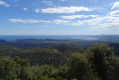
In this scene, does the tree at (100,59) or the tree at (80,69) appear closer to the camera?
the tree at (80,69)

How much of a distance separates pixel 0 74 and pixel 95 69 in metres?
12.5

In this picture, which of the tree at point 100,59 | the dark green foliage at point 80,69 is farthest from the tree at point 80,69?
the tree at point 100,59

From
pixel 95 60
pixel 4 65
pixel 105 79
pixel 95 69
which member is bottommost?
pixel 105 79

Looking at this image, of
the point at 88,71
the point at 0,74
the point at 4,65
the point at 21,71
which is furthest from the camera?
the point at 88,71

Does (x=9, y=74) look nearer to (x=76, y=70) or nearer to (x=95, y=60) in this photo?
(x=76, y=70)

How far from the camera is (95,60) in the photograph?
17.2m

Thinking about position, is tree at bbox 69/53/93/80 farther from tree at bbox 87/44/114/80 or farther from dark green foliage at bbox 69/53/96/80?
tree at bbox 87/44/114/80

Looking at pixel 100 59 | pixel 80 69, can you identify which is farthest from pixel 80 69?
pixel 100 59

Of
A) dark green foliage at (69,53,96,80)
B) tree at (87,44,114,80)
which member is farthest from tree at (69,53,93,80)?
tree at (87,44,114,80)

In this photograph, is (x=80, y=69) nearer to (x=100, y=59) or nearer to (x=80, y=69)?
(x=80, y=69)

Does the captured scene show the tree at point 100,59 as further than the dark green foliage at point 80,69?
Yes

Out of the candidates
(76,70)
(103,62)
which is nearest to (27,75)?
(76,70)

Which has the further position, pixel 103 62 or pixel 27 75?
pixel 103 62

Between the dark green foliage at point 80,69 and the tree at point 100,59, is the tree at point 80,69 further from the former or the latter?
the tree at point 100,59
